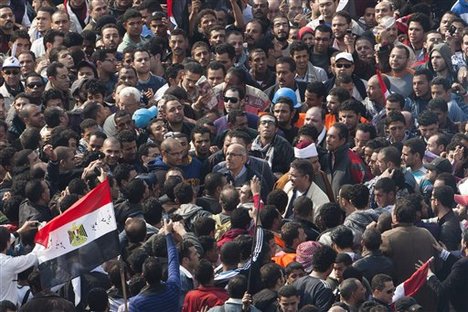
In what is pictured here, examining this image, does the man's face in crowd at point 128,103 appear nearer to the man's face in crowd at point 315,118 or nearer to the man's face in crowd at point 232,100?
the man's face in crowd at point 232,100

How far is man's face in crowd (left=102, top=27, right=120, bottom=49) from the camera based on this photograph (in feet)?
81.3

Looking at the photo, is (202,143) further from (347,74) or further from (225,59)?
(225,59)

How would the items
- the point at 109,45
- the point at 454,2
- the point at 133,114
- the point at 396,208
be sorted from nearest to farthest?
1. the point at 396,208
2. the point at 133,114
3. the point at 109,45
4. the point at 454,2

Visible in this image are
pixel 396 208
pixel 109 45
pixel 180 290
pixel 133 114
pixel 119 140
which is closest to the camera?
pixel 180 290

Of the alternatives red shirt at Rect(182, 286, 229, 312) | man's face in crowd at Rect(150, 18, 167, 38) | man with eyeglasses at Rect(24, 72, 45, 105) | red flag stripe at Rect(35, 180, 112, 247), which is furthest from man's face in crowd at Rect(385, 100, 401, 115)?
red flag stripe at Rect(35, 180, 112, 247)

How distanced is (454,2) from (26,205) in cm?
989

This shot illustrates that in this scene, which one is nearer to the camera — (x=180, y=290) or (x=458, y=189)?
(x=180, y=290)

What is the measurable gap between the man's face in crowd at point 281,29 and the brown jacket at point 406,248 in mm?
7169

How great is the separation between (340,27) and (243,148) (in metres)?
4.65

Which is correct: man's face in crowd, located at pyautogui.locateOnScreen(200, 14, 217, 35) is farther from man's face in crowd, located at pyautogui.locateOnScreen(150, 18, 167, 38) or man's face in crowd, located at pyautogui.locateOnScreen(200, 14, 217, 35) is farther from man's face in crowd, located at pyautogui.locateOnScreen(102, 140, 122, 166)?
man's face in crowd, located at pyautogui.locateOnScreen(102, 140, 122, 166)

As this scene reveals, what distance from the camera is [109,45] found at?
974 inches

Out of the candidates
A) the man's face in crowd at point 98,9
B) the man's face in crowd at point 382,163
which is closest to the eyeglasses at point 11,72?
the man's face in crowd at point 98,9

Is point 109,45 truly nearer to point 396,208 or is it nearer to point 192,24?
point 192,24

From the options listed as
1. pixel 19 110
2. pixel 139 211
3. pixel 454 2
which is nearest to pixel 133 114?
pixel 19 110
